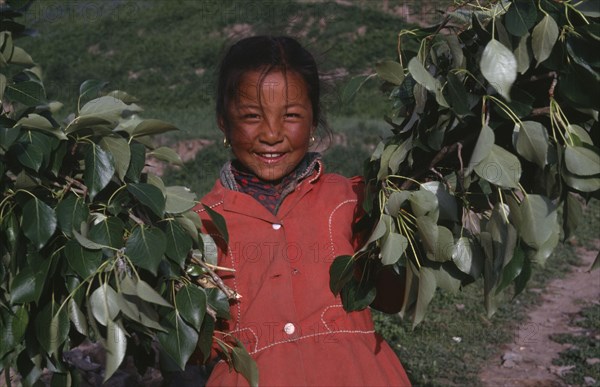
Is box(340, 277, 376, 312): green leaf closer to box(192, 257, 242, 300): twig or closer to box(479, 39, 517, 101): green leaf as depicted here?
box(192, 257, 242, 300): twig

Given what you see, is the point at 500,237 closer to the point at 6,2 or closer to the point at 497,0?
the point at 497,0

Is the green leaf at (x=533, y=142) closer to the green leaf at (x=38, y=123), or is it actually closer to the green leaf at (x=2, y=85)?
the green leaf at (x=38, y=123)

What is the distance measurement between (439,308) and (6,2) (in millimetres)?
3329

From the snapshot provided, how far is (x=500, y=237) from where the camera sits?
5.59 feet

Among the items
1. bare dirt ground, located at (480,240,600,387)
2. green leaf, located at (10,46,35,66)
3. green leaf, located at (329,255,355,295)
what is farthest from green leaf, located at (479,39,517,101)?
bare dirt ground, located at (480,240,600,387)

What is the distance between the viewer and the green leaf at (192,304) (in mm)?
1821

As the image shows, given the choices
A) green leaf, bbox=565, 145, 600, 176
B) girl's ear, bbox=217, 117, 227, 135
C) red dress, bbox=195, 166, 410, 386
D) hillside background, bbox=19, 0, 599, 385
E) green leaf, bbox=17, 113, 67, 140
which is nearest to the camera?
green leaf, bbox=565, 145, 600, 176

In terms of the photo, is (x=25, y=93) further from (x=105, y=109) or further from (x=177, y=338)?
(x=177, y=338)

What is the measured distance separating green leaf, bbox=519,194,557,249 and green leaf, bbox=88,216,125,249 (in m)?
0.82

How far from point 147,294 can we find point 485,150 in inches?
28.8

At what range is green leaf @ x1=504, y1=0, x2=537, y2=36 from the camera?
1613 mm

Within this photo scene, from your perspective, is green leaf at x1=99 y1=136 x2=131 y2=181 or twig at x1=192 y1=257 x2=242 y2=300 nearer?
green leaf at x1=99 y1=136 x2=131 y2=181

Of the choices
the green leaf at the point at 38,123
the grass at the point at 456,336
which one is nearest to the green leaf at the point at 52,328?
the green leaf at the point at 38,123

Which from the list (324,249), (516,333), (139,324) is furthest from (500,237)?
(516,333)
